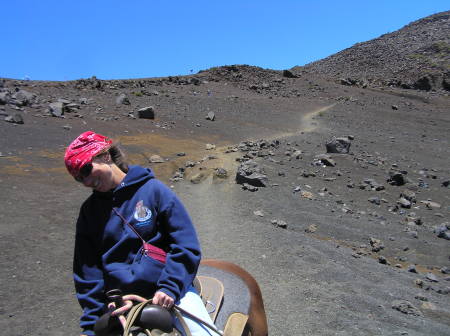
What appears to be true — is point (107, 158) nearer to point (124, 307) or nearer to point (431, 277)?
point (124, 307)

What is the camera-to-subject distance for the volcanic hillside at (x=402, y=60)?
32.1m

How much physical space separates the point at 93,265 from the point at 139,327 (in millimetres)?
530

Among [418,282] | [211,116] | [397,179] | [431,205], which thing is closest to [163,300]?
[418,282]

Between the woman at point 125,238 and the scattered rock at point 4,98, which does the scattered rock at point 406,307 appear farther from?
the scattered rock at point 4,98

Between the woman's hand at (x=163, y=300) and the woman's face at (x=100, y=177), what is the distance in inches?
26.0

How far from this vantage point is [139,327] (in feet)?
6.55

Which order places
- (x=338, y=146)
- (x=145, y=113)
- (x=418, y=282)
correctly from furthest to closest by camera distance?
(x=145, y=113) → (x=338, y=146) → (x=418, y=282)

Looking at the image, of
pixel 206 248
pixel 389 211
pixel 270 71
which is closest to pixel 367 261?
pixel 206 248

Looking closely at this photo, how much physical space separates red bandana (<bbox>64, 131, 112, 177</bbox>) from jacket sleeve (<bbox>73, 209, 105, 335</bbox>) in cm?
32

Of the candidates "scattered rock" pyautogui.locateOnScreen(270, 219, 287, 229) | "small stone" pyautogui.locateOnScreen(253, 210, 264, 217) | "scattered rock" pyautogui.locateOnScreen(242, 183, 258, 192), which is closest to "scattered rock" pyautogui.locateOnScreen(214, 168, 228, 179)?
"scattered rock" pyautogui.locateOnScreen(242, 183, 258, 192)

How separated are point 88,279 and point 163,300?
508 millimetres

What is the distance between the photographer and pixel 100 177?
2320 millimetres

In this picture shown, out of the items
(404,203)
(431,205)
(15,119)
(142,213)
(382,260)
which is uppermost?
(15,119)

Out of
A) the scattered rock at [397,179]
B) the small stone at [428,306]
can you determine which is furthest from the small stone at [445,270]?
the scattered rock at [397,179]
